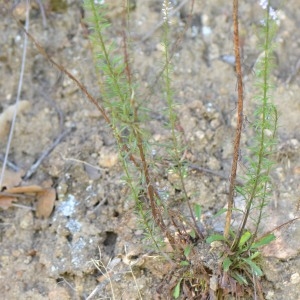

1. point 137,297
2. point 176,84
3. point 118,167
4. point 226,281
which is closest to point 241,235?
point 226,281

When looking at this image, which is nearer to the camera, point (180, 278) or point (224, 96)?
point (180, 278)

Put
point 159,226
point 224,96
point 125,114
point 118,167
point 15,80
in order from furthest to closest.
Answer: point 15,80, point 224,96, point 118,167, point 159,226, point 125,114

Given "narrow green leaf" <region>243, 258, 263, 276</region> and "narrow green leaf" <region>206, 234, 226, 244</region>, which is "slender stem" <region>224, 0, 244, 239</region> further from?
"narrow green leaf" <region>243, 258, 263, 276</region>

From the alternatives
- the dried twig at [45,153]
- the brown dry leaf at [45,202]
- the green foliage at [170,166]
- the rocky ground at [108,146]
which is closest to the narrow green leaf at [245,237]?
the green foliage at [170,166]

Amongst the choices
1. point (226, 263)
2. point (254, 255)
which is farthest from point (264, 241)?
point (226, 263)

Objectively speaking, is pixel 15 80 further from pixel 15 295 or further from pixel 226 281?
pixel 226 281

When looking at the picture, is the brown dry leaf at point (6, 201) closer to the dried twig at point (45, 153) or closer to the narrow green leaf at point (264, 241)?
the dried twig at point (45, 153)

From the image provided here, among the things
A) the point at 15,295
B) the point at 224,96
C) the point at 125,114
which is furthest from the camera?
the point at 224,96

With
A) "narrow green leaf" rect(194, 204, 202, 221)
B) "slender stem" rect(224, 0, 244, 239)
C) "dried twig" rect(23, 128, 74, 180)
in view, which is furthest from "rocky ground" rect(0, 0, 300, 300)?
"slender stem" rect(224, 0, 244, 239)
